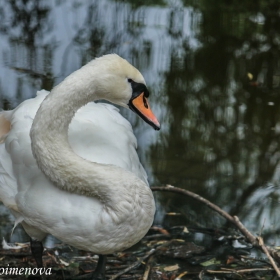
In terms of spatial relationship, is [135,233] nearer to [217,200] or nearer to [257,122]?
[217,200]

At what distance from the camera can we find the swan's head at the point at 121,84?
2.99 m

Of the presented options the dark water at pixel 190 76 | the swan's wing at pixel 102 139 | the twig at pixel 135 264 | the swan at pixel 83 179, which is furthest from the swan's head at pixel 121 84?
the dark water at pixel 190 76

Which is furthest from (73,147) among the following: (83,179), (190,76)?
(190,76)

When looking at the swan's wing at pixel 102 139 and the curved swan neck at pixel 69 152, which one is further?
the swan's wing at pixel 102 139

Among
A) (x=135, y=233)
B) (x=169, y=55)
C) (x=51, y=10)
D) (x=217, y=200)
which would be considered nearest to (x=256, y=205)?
(x=217, y=200)

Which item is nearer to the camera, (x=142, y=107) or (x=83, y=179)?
(x=83, y=179)

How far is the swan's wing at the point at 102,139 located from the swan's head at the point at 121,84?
29cm

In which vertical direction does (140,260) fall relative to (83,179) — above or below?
below

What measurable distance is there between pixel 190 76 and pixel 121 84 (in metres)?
3.28

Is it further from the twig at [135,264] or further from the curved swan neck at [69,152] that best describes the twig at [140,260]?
the curved swan neck at [69,152]

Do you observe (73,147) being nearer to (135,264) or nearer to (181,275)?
(135,264)

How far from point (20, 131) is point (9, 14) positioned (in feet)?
13.8

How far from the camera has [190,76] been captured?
20.5 feet

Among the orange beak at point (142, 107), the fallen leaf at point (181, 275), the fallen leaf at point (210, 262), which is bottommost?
the fallen leaf at point (181, 275)
